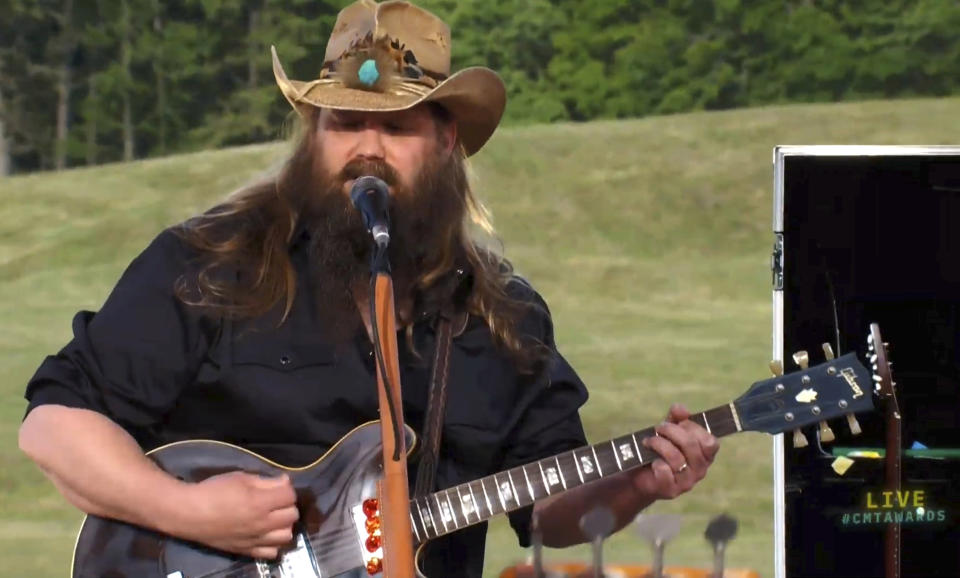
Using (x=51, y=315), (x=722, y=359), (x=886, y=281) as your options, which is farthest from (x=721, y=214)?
(x=886, y=281)

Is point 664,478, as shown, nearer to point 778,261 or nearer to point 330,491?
point 330,491

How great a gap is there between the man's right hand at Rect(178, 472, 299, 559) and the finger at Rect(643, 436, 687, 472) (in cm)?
73

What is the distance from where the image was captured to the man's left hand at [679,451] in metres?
3.21

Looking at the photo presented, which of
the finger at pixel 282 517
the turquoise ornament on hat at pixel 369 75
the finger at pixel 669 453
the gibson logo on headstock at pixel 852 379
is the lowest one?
the finger at pixel 282 517

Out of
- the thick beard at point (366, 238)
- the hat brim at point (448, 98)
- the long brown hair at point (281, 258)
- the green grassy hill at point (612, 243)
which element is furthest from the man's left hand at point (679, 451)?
the green grassy hill at point (612, 243)

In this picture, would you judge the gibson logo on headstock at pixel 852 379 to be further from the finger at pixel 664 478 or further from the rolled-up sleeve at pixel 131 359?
the rolled-up sleeve at pixel 131 359

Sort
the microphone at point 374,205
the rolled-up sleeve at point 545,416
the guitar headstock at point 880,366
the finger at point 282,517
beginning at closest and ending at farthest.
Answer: the microphone at point 374,205 → the finger at point 282,517 → the rolled-up sleeve at point 545,416 → the guitar headstock at point 880,366

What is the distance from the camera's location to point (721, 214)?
50.3 ft

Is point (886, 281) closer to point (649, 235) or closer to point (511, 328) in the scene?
point (511, 328)

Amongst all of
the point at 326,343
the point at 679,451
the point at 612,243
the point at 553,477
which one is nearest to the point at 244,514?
the point at 326,343

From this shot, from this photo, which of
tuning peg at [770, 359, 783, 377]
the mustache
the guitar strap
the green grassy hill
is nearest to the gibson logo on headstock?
tuning peg at [770, 359, 783, 377]

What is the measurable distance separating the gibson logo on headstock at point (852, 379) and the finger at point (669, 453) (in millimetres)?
354

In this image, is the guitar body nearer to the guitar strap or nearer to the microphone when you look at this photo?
the guitar strap

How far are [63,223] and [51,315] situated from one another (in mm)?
2952
